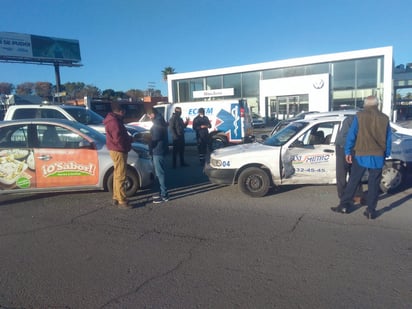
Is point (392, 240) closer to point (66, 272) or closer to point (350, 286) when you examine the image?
point (350, 286)

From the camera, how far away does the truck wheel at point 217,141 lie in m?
12.3

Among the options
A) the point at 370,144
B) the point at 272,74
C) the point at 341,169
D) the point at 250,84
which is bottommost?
the point at 341,169

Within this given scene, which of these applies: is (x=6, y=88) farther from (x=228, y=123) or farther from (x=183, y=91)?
(x=228, y=123)

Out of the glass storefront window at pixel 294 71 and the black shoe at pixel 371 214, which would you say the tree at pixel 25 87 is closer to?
the glass storefront window at pixel 294 71

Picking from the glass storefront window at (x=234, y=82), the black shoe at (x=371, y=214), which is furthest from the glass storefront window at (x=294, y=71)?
the black shoe at (x=371, y=214)

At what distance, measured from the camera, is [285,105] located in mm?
29688

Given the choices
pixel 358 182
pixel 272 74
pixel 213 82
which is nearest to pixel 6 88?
pixel 213 82

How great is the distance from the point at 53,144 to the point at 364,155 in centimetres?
562

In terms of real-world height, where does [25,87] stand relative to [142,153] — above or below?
above

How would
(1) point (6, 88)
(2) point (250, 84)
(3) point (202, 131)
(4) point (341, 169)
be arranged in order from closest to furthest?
(4) point (341, 169) < (3) point (202, 131) < (2) point (250, 84) < (1) point (6, 88)

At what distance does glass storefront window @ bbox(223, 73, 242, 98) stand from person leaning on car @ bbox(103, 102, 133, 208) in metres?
31.6

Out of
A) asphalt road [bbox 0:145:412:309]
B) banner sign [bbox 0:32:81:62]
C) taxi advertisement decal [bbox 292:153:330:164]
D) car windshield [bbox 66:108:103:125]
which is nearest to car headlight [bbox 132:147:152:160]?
asphalt road [bbox 0:145:412:309]

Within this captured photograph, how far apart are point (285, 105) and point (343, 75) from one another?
250 inches

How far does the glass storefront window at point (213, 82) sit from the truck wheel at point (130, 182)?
105 feet
